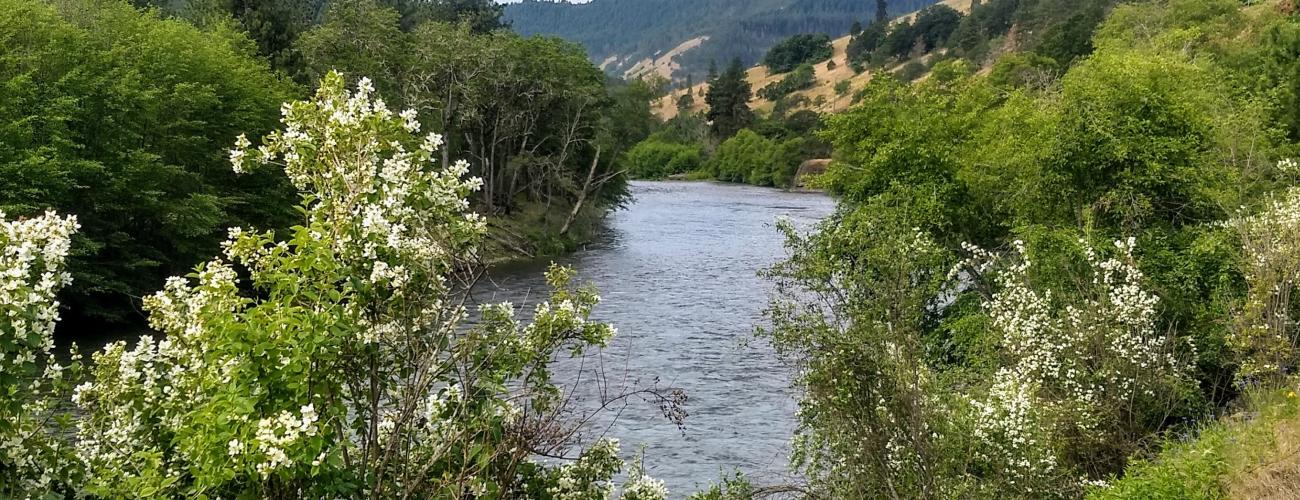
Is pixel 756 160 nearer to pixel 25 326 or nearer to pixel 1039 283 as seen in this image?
pixel 1039 283

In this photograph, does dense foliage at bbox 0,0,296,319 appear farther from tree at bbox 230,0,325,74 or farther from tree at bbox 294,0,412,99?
tree at bbox 230,0,325,74

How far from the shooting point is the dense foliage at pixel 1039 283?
12.0 metres

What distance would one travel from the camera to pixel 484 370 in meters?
7.27

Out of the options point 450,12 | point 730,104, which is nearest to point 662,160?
point 730,104

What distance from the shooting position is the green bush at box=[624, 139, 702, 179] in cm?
13312

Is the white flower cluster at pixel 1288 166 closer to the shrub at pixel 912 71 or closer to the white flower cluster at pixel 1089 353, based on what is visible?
the white flower cluster at pixel 1089 353

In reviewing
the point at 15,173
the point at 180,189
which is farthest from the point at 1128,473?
the point at 180,189

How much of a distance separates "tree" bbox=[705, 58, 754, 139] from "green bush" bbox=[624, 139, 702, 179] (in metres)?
7.69

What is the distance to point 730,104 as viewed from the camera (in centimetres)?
14412

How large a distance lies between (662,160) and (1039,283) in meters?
117

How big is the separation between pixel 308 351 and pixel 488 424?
144 cm

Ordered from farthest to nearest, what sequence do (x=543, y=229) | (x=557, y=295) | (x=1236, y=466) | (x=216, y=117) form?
(x=543, y=229) → (x=216, y=117) → (x=1236, y=466) → (x=557, y=295)

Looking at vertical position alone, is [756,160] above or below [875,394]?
below

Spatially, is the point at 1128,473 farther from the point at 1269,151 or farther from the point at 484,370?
the point at 1269,151
